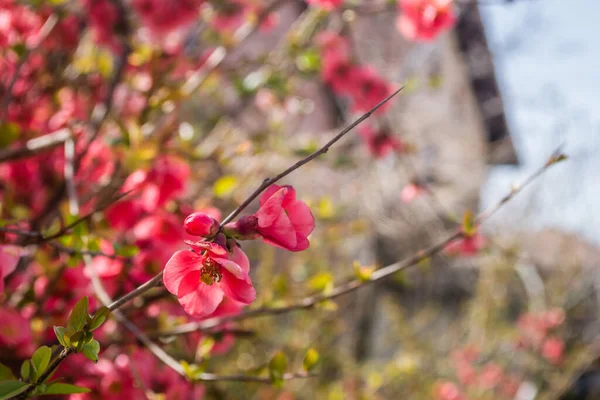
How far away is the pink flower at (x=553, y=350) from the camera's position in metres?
3.66

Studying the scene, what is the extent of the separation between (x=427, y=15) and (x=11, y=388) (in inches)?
58.3

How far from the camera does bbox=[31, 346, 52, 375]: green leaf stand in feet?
1.56

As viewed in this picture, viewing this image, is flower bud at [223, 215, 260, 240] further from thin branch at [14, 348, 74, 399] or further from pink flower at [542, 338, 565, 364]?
pink flower at [542, 338, 565, 364]

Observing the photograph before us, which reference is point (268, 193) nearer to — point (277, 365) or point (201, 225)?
point (201, 225)

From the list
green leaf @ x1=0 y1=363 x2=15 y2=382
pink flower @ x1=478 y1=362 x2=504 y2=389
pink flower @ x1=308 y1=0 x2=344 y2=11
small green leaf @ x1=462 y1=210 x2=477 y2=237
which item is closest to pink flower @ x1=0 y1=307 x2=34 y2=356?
green leaf @ x1=0 y1=363 x2=15 y2=382

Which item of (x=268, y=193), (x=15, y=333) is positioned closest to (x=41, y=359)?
(x=268, y=193)

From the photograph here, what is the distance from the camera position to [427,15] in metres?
1.59

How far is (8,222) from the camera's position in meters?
0.61

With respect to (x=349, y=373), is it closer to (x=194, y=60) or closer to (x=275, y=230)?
(x=194, y=60)

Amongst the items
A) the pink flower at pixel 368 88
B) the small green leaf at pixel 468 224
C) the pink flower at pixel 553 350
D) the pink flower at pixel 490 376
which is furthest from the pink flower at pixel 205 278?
the pink flower at pixel 490 376

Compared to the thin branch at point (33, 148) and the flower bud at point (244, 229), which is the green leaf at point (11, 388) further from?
the thin branch at point (33, 148)

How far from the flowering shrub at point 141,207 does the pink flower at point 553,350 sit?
7.09 ft

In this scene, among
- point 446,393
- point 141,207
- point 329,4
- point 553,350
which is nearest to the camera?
point 141,207

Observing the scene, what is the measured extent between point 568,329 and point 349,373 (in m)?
2.42
